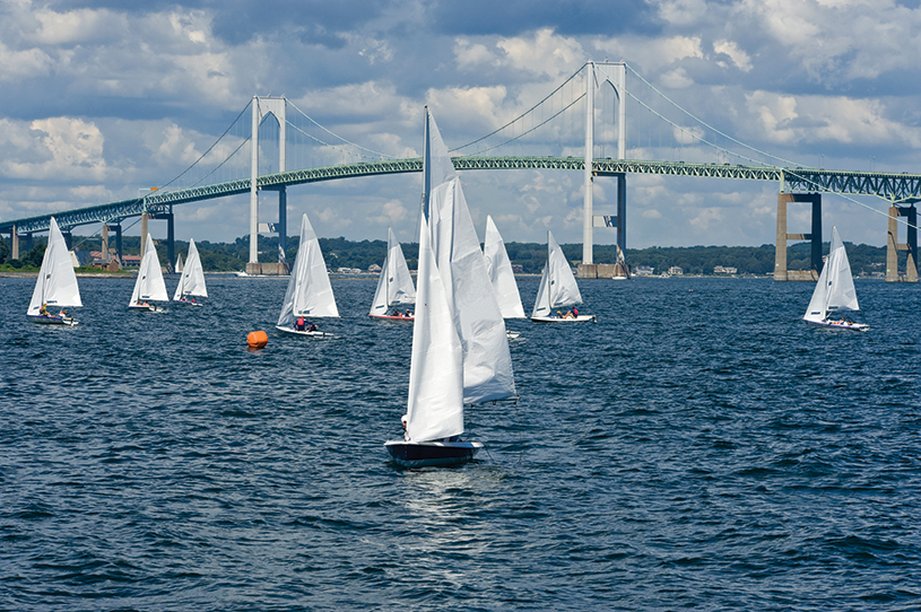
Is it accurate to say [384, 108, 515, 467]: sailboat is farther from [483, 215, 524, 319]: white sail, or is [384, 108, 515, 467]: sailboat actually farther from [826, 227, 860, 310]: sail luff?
[826, 227, 860, 310]: sail luff

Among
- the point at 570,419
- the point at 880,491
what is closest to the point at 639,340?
the point at 570,419

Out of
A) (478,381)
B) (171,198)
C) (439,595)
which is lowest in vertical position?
(439,595)

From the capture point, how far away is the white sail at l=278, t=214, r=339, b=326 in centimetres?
4794

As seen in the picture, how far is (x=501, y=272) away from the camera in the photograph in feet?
167

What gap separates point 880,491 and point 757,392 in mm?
13128

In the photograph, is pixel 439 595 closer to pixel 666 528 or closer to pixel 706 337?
pixel 666 528

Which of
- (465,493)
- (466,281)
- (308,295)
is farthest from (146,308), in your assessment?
(465,493)

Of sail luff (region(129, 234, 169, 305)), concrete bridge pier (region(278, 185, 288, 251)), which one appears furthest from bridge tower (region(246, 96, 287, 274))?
sail luff (region(129, 234, 169, 305))

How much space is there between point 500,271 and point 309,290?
7638 millimetres

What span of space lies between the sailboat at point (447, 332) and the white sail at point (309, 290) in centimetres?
2751

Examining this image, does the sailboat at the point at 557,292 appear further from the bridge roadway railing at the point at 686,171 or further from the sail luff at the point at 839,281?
the bridge roadway railing at the point at 686,171

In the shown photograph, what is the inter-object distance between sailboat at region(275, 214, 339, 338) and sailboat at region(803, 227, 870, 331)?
22368 mm

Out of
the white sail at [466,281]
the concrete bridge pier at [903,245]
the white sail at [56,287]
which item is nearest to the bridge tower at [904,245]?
the concrete bridge pier at [903,245]

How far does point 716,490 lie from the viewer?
63.2 feet
